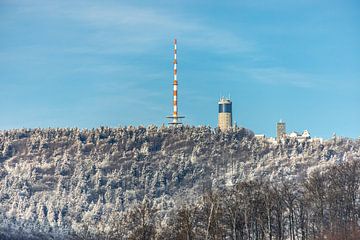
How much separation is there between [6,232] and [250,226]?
249 feet

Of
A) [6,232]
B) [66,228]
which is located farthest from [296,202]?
[66,228]

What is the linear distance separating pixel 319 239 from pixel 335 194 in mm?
8524

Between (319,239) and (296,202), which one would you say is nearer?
(319,239)

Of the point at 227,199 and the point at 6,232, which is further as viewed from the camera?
the point at 6,232

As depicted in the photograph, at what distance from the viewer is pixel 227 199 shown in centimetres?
11019

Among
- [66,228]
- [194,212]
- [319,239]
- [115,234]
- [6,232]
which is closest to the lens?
[319,239]

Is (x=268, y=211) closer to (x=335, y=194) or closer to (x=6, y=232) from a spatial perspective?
(x=335, y=194)

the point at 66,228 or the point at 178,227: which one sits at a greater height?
the point at 66,228

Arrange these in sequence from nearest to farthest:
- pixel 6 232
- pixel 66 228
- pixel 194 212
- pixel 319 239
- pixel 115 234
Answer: pixel 319 239 → pixel 194 212 → pixel 115 234 → pixel 6 232 → pixel 66 228

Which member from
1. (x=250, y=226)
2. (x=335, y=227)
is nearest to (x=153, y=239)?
(x=250, y=226)

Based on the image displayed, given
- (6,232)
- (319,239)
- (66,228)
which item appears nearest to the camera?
(319,239)

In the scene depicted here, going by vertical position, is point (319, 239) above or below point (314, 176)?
below

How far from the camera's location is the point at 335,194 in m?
107

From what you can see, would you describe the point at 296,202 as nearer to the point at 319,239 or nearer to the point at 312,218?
the point at 312,218
